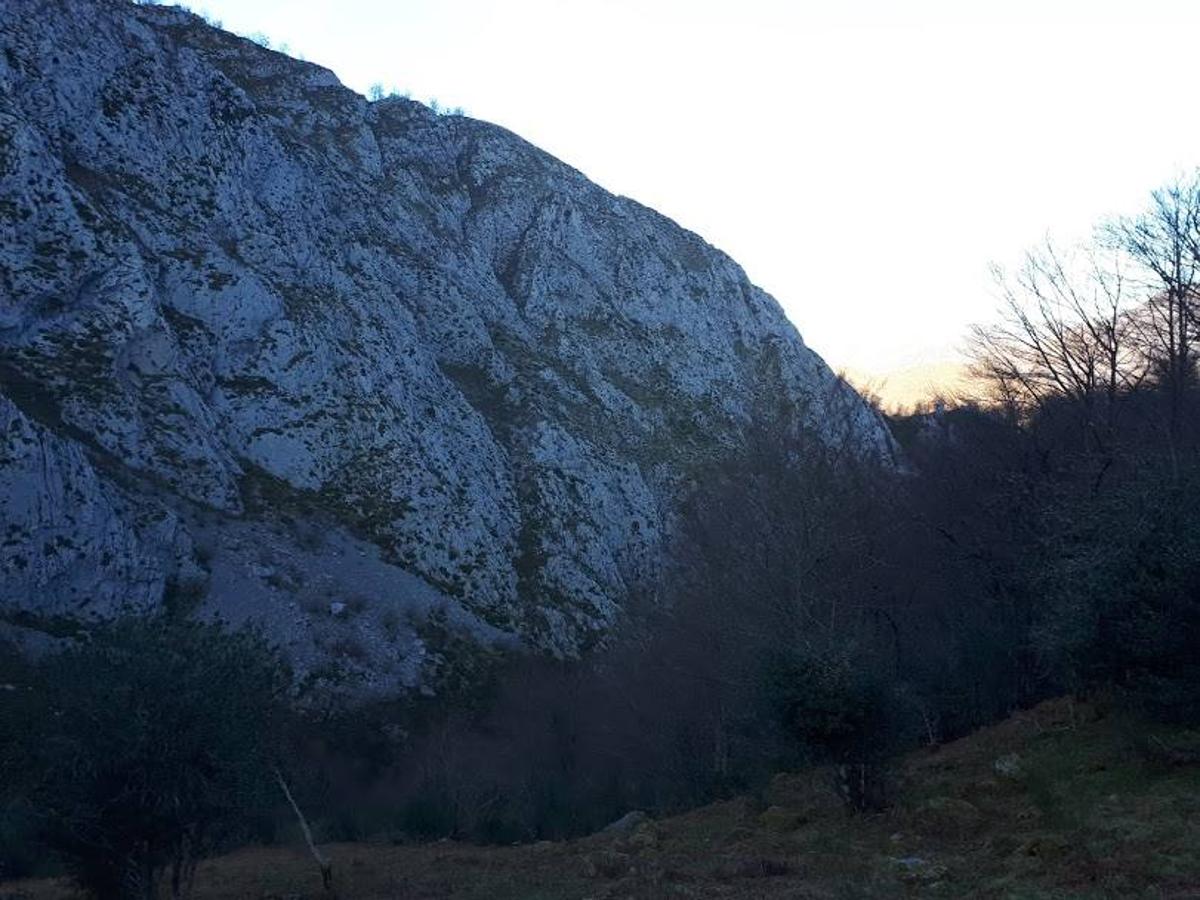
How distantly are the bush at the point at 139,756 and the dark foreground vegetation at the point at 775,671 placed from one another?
3 centimetres

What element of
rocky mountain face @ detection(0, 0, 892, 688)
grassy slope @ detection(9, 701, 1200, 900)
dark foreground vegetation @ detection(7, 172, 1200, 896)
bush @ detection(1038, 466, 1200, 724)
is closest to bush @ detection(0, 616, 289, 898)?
dark foreground vegetation @ detection(7, 172, 1200, 896)

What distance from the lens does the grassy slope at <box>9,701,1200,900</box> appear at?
Answer: 1005 cm

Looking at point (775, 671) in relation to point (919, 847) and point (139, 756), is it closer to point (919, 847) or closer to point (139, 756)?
point (919, 847)

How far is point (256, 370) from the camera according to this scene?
35.6 m

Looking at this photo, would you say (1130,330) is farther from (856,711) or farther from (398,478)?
(398,478)

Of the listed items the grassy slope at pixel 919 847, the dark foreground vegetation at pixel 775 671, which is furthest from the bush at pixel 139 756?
the grassy slope at pixel 919 847

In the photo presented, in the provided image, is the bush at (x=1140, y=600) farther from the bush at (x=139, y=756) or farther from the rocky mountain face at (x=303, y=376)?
the bush at (x=139, y=756)

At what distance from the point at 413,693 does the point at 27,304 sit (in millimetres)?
17926

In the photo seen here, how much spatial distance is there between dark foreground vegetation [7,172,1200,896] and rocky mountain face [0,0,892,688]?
331 centimetres

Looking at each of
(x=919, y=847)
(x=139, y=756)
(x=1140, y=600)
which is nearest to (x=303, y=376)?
(x=139, y=756)

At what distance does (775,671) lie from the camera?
14844mm

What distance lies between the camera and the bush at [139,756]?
11398 mm

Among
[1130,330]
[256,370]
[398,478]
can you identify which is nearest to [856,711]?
[1130,330]

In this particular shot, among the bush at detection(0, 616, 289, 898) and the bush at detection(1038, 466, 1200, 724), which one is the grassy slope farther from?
the bush at detection(0, 616, 289, 898)
